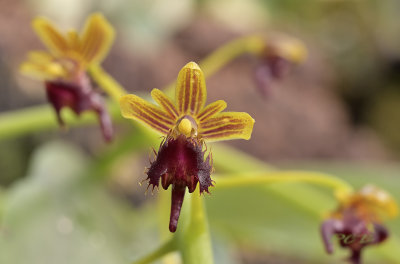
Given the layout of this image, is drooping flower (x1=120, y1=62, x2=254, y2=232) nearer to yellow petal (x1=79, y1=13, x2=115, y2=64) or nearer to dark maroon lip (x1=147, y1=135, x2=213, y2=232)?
dark maroon lip (x1=147, y1=135, x2=213, y2=232)

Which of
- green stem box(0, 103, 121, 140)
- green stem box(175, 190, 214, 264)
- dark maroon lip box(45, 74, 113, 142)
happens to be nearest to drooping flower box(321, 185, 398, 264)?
green stem box(175, 190, 214, 264)

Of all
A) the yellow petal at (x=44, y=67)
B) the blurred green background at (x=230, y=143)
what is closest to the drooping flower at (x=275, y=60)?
the blurred green background at (x=230, y=143)

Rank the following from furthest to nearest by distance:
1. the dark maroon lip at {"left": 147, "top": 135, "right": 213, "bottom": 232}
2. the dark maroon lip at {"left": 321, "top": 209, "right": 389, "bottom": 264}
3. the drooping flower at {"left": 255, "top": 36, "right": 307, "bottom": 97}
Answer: the drooping flower at {"left": 255, "top": 36, "right": 307, "bottom": 97}
the dark maroon lip at {"left": 321, "top": 209, "right": 389, "bottom": 264}
the dark maroon lip at {"left": 147, "top": 135, "right": 213, "bottom": 232}

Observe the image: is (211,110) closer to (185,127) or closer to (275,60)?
(185,127)

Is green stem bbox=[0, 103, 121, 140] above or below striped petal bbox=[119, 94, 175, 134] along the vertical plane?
above

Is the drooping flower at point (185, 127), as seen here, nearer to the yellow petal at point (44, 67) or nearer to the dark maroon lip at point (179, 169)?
the dark maroon lip at point (179, 169)

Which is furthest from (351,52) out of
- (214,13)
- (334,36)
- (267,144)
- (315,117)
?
(267,144)
